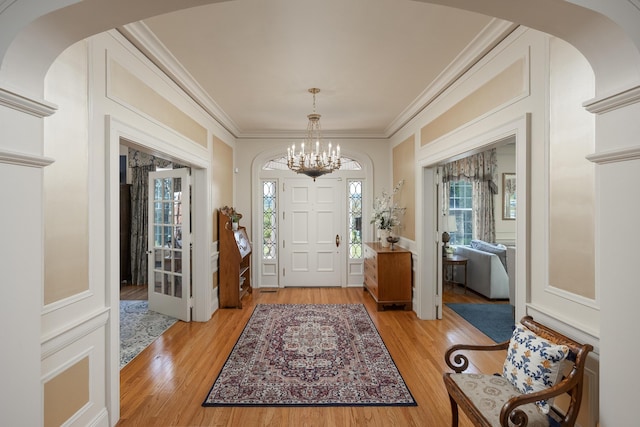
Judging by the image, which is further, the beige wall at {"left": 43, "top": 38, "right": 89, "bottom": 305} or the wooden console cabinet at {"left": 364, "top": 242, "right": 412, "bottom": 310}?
the wooden console cabinet at {"left": 364, "top": 242, "right": 412, "bottom": 310}

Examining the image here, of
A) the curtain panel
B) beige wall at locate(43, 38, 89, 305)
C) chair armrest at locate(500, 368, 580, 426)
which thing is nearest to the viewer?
chair armrest at locate(500, 368, 580, 426)

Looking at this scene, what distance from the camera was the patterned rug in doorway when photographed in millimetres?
3443

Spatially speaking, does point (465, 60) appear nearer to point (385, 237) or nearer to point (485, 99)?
point (485, 99)

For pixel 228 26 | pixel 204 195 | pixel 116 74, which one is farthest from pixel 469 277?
pixel 116 74

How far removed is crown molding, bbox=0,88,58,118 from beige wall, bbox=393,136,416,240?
4.09m

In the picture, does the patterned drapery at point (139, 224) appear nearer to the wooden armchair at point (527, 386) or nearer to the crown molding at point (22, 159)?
the crown molding at point (22, 159)

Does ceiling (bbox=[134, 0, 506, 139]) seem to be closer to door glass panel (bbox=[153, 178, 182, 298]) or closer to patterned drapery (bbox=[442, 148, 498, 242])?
door glass panel (bbox=[153, 178, 182, 298])

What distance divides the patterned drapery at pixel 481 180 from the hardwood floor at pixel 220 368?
2.88 meters

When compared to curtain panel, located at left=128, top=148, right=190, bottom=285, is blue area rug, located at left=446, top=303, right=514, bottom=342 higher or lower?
lower

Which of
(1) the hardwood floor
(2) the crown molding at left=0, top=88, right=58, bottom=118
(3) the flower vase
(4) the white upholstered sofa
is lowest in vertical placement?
(1) the hardwood floor

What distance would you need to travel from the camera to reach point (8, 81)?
1179 millimetres

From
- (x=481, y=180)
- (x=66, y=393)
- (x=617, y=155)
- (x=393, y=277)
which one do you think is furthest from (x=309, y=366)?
(x=481, y=180)

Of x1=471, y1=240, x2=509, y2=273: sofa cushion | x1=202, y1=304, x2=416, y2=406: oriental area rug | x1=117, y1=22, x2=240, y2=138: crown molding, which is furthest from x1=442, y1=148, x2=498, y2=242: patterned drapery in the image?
x1=117, y1=22, x2=240, y2=138: crown molding

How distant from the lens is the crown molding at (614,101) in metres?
1.18
